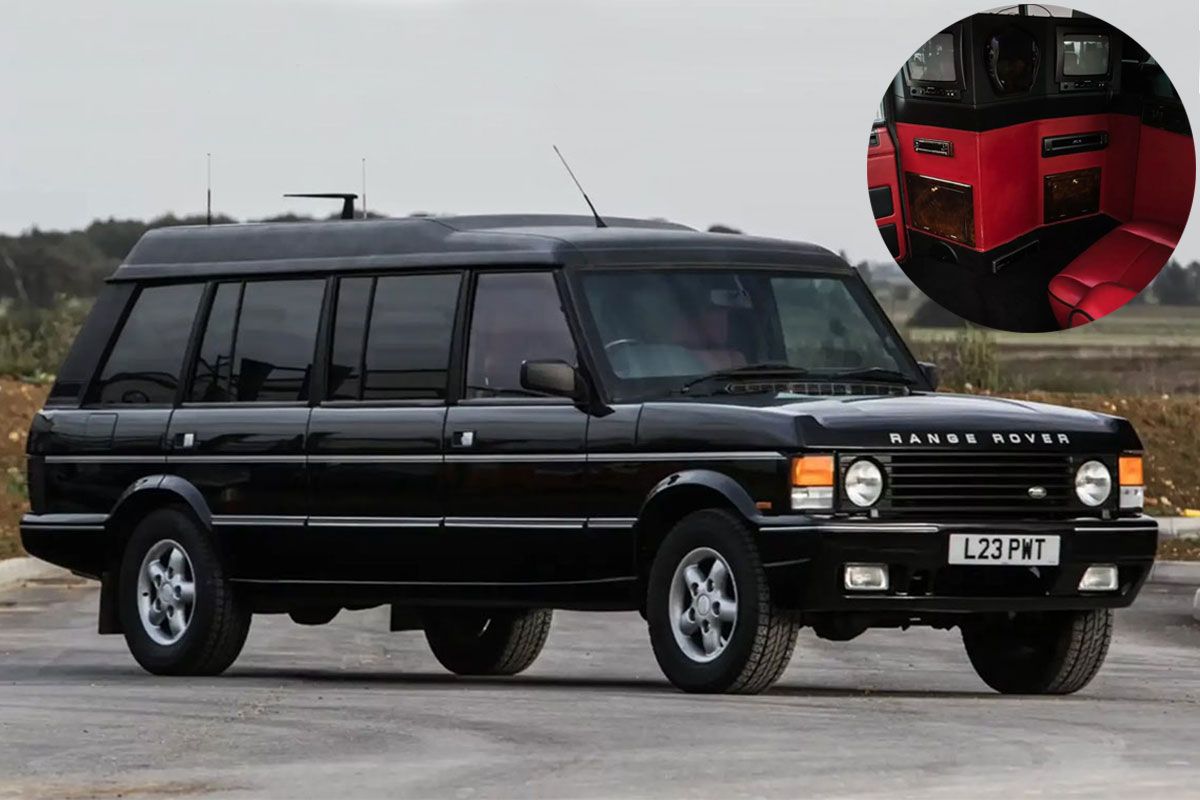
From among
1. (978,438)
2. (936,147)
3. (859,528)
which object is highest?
(936,147)

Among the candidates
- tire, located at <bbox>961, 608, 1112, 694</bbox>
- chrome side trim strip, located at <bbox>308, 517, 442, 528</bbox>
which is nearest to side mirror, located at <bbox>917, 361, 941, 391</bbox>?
tire, located at <bbox>961, 608, 1112, 694</bbox>

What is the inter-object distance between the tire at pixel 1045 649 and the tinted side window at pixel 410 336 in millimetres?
2707

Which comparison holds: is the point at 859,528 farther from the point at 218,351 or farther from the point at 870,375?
the point at 218,351

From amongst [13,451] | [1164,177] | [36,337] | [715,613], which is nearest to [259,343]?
[715,613]

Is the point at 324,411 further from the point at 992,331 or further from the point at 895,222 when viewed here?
the point at 992,331

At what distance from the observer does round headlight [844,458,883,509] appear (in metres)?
12.6

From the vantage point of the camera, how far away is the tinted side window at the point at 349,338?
14711 mm

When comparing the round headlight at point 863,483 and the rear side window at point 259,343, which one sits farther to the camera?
the rear side window at point 259,343

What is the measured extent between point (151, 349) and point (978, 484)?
16.4ft

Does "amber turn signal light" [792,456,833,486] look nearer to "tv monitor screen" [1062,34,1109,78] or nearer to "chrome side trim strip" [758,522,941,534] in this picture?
"chrome side trim strip" [758,522,941,534]

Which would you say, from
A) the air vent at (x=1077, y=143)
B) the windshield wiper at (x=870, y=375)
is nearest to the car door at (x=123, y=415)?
the windshield wiper at (x=870, y=375)

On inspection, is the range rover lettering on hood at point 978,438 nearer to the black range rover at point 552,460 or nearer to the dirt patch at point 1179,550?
the black range rover at point 552,460

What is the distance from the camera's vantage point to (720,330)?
13781mm

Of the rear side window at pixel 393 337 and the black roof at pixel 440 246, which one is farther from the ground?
the black roof at pixel 440 246
